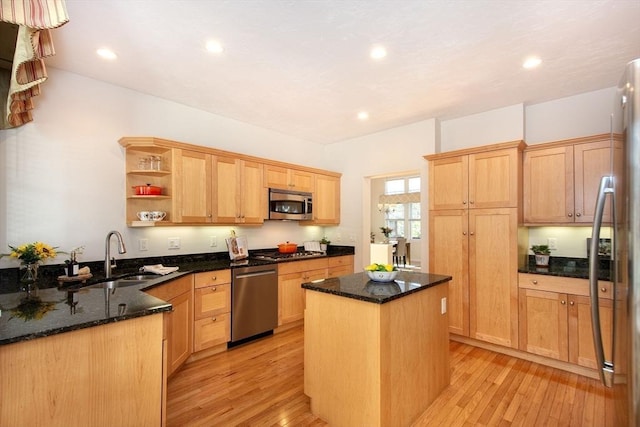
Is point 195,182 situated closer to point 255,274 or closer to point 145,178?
point 145,178

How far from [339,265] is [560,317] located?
8.80ft

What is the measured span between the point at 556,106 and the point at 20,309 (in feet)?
16.1

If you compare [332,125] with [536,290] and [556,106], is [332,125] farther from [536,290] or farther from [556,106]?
[536,290]

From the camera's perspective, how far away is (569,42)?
229 cm

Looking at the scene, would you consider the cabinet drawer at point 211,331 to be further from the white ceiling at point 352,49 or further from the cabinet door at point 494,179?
the cabinet door at point 494,179

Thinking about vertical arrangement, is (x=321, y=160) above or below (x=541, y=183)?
above

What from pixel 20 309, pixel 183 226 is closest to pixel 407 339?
pixel 20 309

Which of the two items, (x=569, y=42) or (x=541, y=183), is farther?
(x=541, y=183)

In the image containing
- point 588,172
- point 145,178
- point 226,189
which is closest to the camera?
point 588,172

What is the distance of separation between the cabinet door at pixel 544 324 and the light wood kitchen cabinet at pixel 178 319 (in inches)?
133

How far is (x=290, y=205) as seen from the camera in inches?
170

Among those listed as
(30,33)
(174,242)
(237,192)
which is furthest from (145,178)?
(30,33)

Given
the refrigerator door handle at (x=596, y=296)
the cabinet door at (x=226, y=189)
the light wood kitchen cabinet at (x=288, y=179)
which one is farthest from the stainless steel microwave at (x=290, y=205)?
the refrigerator door handle at (x=596, y=296)

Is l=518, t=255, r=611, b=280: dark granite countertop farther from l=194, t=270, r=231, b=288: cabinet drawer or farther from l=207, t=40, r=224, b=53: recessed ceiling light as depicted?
l=207, t=40, r=224, b=53: recessed ceiling light
